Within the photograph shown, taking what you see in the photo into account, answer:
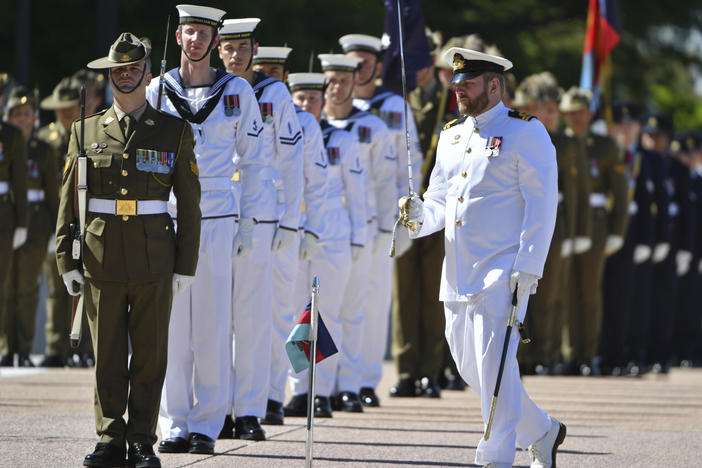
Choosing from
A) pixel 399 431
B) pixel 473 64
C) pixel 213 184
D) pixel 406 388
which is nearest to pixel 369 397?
pixel 406 388

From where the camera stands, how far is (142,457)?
26.1 feet

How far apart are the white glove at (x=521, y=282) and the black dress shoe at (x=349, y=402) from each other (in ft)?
12.9


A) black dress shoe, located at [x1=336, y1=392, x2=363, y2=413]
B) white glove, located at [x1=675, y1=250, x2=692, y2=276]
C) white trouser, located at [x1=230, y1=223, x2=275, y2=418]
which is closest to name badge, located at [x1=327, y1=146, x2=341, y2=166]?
black dress shoe, located at [x1=336, y1=392, x2=363, y2=413]

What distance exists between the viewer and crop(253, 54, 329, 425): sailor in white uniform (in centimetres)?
1082

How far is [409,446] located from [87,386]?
4429 mm

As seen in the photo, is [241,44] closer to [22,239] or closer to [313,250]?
[313,250]

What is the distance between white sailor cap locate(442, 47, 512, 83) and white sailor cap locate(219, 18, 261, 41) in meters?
1.99

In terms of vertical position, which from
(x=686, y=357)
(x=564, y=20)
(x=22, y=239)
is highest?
(x=564, y=20)

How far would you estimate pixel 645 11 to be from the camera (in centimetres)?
2938

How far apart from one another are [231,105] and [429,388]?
4.67 meters

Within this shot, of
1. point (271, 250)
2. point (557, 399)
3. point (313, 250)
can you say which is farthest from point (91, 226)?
point (557, 399)

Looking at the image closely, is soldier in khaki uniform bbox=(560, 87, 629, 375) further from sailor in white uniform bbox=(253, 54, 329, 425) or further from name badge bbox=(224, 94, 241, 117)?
name badge bbox=(224, 94, 241, 117)

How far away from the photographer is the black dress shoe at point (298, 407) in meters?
11.2

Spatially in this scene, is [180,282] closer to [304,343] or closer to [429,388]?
[304,343]
